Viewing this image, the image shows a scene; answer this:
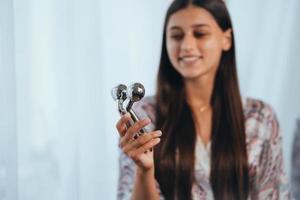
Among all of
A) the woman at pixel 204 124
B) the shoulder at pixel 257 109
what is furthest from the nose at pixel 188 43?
the shoulder at pixel 257 109

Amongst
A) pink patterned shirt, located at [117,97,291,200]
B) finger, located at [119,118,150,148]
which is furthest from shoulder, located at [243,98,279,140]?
finger, located at [119,118,150,148]

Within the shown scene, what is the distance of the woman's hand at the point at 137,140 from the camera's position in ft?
1.85

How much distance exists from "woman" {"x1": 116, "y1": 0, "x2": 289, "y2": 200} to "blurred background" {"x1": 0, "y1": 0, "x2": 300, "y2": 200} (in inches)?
0.9

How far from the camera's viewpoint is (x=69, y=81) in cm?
66

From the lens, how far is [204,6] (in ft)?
2.18

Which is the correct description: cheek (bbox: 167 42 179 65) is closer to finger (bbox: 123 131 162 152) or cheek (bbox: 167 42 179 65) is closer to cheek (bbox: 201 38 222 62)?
cheek (bbox: 201 38 222 62)

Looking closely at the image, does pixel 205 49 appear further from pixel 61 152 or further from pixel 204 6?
pixel 61 152

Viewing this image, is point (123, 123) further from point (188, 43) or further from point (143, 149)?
point (188, 43)

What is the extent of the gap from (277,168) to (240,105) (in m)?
0.11

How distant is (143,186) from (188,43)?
0.68ft

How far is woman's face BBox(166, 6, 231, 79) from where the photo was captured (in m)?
0.66

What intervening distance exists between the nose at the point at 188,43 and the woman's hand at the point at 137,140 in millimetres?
146

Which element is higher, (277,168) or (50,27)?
(50,27)

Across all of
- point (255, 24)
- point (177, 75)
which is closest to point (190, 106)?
point (177, 75)
